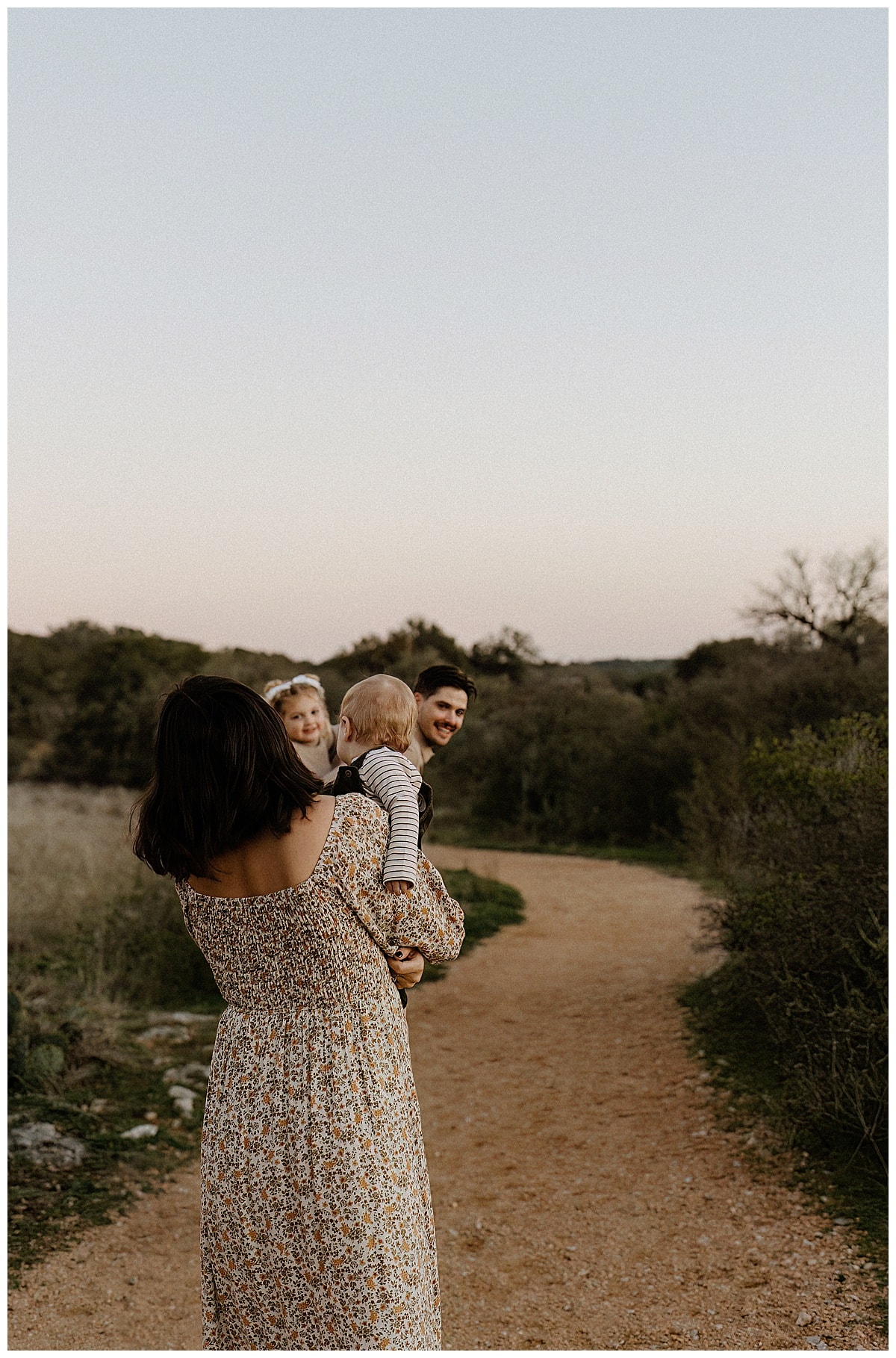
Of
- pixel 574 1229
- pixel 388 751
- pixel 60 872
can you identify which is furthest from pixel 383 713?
pixel 60 872

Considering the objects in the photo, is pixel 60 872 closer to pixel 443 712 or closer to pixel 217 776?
pixel 443 712

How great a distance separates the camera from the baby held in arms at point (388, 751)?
81.6 inches

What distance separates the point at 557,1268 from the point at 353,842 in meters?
3.29

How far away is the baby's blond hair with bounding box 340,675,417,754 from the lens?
2.35 metres

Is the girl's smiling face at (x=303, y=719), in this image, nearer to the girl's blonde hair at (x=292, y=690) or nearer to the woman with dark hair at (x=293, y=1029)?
the girl's blonde hair at (x=292, y=690)

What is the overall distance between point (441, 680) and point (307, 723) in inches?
30.8

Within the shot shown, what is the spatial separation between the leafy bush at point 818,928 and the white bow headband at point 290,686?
300cm

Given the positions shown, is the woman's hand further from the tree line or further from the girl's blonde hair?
the tree line

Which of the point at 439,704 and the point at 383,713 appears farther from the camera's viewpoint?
the point at 439,704

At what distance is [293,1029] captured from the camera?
1.99 m

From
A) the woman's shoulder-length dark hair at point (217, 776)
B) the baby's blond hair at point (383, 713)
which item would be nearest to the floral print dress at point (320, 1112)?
the woman's shoulder-length dark hair at point (217, 776)

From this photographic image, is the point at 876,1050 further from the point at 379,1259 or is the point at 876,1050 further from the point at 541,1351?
the point at 379,1259

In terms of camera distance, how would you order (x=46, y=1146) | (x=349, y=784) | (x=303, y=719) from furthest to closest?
(x=46, y=1146), (x=303, y=719), (x=349, y=784)

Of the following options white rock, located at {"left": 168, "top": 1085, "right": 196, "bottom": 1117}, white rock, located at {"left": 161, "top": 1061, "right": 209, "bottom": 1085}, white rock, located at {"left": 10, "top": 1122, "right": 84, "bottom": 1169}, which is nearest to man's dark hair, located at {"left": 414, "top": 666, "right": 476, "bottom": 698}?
white rock, located at {"left": 10, "top": 1122, "right": 84, "bottom": 1169}
